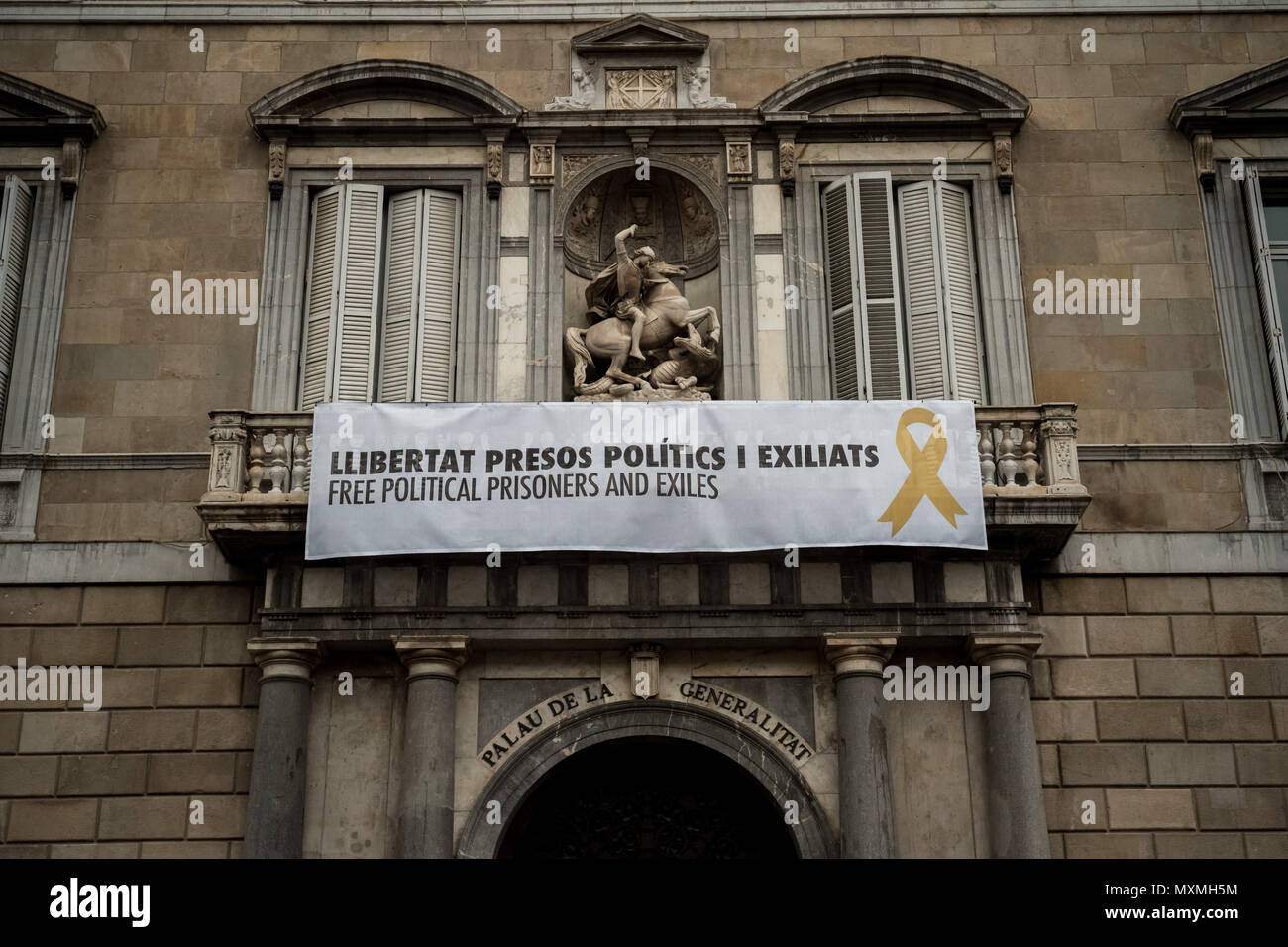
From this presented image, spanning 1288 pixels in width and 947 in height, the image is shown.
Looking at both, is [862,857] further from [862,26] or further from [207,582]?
[862,26]

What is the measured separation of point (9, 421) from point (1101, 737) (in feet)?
40.7

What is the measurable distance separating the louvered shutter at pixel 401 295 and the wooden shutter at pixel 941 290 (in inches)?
225

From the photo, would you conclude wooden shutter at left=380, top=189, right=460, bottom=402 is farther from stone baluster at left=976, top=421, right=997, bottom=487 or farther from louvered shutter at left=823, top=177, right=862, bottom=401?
stone baluster at left=976, top=421, right=997, bottom=487

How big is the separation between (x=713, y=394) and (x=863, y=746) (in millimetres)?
4571

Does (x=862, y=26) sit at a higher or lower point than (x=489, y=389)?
higher

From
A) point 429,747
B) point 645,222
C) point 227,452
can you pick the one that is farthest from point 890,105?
point 429,747

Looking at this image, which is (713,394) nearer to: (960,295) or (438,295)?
(960,295)

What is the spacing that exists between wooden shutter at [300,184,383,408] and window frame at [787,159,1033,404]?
487 cm

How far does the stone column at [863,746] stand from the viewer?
15633mm

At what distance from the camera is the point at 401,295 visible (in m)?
18.7

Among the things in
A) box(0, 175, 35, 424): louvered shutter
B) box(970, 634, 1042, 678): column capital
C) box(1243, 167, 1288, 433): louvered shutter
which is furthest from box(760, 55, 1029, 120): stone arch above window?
box(0, 175, 35, 424): louvered shutter

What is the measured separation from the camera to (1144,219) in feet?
61.7
